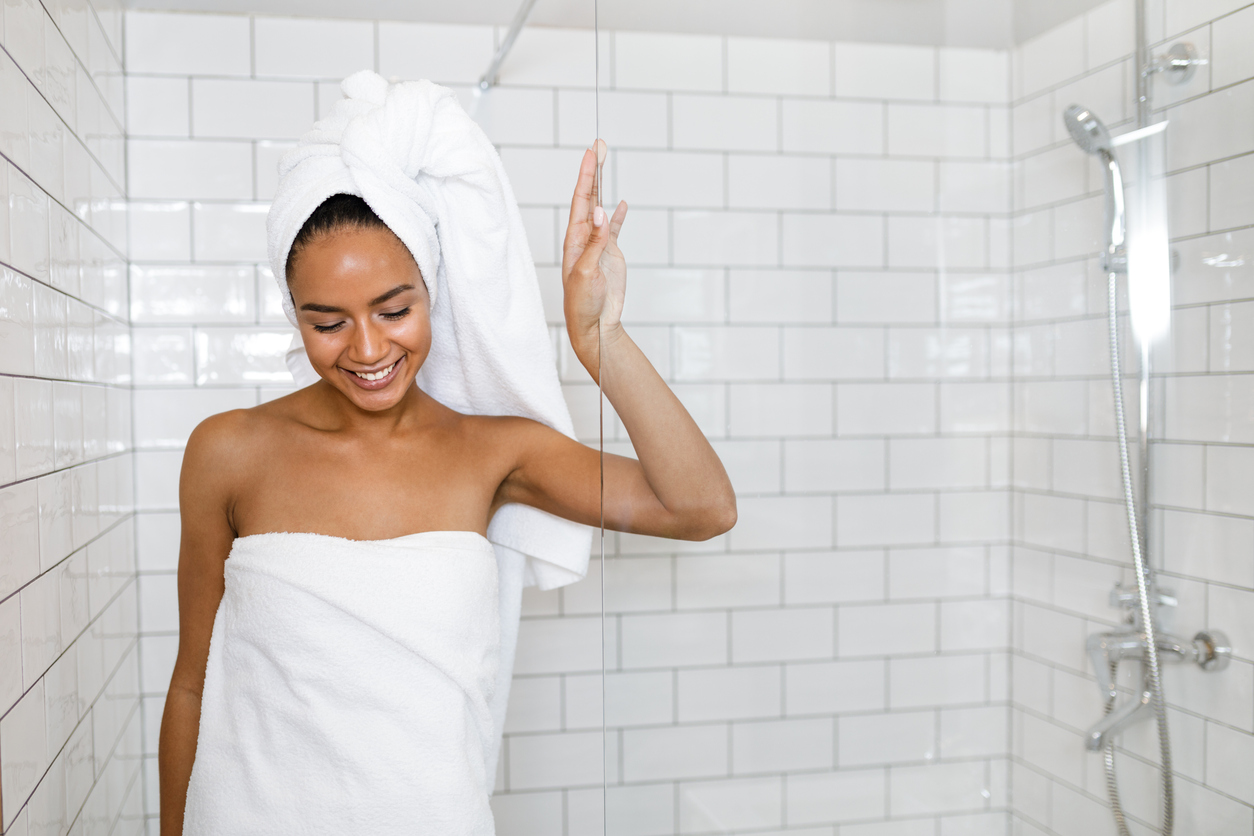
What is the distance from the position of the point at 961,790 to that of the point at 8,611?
0.92m

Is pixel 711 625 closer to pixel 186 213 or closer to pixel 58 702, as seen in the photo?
pixel 58 702

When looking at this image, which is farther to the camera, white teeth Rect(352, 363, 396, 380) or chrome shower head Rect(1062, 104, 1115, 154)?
white teeth Rect(352, 363, 396, 380)

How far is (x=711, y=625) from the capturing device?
924 mm

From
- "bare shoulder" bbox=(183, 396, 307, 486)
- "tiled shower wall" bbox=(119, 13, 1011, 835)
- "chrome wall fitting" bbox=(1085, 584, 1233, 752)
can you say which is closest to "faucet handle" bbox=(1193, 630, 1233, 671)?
"chrome wall fitting" bbox=(1085, 584, 1233, 752)

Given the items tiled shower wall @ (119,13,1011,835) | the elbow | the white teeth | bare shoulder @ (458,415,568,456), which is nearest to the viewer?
tiled shower wall @ (119,13,1011,835)

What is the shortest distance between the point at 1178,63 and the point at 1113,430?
286mm

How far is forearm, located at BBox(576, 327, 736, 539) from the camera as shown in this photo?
3.03 ft

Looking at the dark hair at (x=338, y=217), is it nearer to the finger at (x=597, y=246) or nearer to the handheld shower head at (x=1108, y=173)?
the finger at (x=597, y=246)

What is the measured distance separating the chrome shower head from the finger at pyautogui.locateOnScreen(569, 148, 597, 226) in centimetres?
47

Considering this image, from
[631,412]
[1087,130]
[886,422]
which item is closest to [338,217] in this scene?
[631,412]

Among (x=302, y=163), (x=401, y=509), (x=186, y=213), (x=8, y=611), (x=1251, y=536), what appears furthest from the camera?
(x=186, y=213)

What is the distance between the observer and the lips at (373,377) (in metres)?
1.01

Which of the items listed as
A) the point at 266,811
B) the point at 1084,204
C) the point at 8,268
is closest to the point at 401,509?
the point at 266,811

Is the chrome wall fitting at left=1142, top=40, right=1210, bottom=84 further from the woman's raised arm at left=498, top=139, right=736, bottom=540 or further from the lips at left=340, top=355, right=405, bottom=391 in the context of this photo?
the lips at left=340, top=355, right=405, bottom=391
